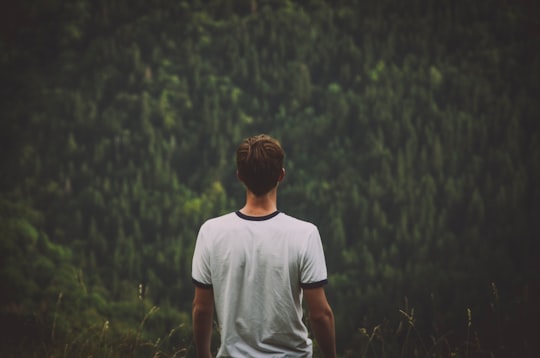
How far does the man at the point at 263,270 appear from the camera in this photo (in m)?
1.54

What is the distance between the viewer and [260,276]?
1.57 metres

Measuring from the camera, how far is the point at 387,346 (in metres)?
2.95

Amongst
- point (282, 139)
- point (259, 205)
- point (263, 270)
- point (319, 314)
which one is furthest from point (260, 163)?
point (282, 139)

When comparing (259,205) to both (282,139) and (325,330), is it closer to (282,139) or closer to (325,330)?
(325,330)

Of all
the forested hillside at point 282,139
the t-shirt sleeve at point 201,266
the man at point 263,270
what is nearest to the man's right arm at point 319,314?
the man at point 263,270

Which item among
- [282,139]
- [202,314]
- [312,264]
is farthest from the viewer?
[282,139]

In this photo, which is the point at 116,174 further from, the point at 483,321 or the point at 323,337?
the point at 323,337

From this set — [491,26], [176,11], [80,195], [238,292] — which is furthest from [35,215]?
[238,292]

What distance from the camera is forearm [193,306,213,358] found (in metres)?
1.65

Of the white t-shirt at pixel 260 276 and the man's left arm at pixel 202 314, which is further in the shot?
the man's left arm at pixel 202 314

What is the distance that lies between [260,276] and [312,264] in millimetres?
131

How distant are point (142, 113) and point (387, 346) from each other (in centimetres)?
1567

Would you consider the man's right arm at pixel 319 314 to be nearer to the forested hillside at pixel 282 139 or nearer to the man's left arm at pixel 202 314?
the man's left arm at pixel 202 314

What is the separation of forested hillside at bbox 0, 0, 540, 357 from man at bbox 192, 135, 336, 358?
572 inches
